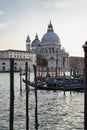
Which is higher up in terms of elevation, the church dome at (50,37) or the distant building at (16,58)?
the church dome at (50,37)

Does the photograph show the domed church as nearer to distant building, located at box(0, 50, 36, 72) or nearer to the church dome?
the church dome

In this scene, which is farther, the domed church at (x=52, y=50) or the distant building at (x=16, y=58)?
the domed church at (x=52, y=50)

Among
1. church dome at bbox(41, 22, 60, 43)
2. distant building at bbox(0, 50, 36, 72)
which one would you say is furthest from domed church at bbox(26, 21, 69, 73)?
distant building at bbox(0, 50, 36, 72)

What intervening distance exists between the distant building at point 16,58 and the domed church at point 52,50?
9.86ft

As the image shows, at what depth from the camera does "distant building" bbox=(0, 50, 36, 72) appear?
73.9 meters

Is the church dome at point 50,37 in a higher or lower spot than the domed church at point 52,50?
higher

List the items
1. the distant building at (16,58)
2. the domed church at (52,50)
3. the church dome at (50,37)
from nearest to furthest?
1. the distant building at (16,58)
2. the church dome at (50,37)
3. the domed church at (52,50)

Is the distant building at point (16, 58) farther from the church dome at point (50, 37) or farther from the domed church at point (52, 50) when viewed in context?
the church dome at point (50, 37)

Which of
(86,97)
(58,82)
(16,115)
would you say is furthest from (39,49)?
(86,97)

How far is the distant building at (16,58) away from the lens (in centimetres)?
7394

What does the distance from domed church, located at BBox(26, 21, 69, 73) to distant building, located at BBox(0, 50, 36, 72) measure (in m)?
3.01

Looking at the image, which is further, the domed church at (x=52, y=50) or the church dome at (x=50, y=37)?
the domed church at (x=52, y=50)

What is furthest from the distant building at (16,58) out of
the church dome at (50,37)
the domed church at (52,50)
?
the church dome at (50,37)

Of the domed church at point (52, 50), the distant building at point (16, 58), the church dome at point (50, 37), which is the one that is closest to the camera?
the distant building at point (16, 58)
